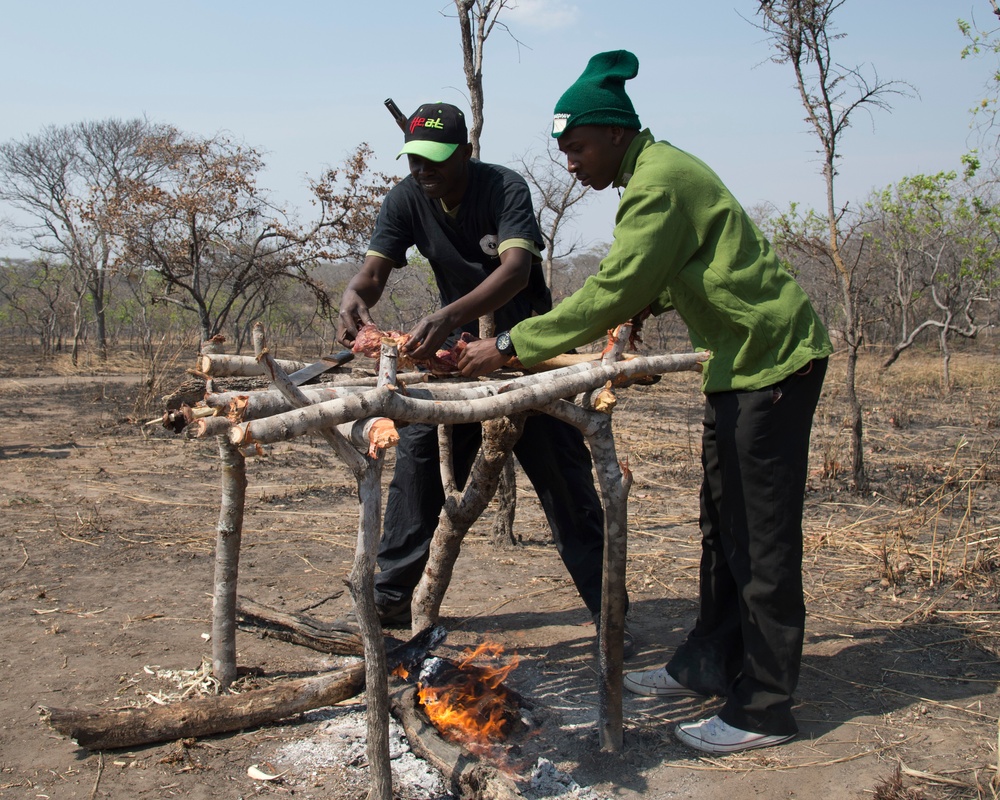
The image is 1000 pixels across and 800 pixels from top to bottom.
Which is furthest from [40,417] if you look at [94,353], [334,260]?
[94,353]

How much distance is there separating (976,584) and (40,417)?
36.6 feet

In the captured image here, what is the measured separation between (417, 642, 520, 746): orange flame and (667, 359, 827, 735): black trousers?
737mm

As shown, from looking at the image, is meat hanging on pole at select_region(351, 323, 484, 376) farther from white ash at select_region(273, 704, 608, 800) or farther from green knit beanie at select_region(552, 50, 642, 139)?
white ash at select_region(273, 704, 608, 800)

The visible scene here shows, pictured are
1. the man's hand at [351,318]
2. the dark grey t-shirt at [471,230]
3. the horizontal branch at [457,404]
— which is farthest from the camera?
the dark grey t-shirt at [471,230]

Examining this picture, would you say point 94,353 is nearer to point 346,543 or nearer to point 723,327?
point 346,543

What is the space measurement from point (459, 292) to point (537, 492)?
91 centimetres

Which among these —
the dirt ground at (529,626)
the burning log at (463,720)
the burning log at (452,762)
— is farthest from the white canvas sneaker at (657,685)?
the burning log at (452,762)

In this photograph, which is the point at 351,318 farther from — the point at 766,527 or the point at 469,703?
the point at 766,527

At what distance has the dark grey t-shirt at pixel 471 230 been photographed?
10.8 ft

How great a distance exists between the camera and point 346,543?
16.7ft

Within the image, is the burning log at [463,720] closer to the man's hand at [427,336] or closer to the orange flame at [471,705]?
the orange flame at [471,705]

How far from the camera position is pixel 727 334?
2.69 m

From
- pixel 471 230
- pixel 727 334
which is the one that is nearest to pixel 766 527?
pixel 727 334

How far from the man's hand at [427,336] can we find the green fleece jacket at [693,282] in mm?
242
